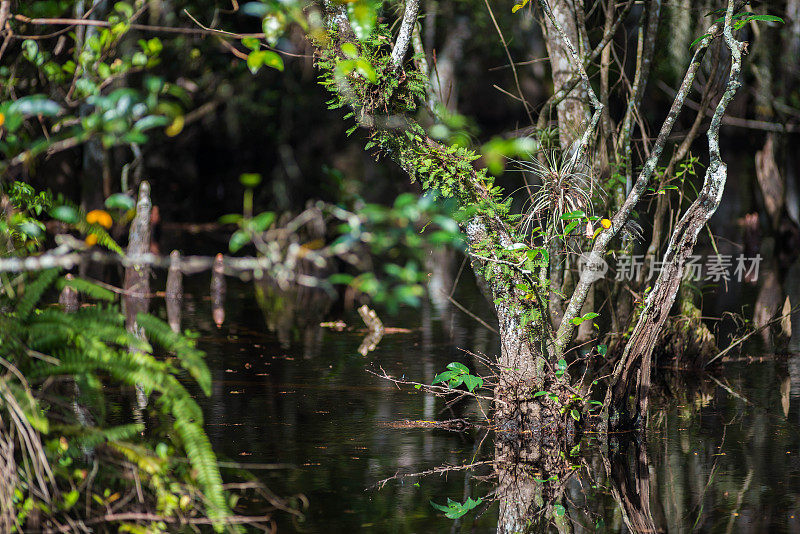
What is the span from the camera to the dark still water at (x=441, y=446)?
6129 mm

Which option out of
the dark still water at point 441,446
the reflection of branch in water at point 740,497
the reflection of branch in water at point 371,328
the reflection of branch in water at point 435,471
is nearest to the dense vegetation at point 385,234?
the reflection of branch in water at point 435,471

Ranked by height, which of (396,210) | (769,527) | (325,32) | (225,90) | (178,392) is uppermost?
(225,90)

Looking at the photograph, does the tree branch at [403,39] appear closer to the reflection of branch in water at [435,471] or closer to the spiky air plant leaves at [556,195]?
the spiky air plant leaves at [556,195]

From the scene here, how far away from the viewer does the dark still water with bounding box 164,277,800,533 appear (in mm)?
6129

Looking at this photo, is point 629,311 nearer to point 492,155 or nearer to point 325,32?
point 325,32

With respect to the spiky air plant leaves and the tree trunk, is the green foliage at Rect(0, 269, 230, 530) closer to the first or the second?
the spiky air plant leaves

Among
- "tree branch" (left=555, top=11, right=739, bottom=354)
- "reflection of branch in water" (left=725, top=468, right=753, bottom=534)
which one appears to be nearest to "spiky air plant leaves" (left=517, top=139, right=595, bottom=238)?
"tree branch" (left=555, top=11, right=739, bottom=354)

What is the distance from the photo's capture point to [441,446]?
299 inches

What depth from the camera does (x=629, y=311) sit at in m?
9.42

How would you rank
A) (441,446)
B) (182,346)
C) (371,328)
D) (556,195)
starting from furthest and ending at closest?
(371,328) < (441,446) < (556,195) < (182,346)

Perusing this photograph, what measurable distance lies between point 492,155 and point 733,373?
6437 mm

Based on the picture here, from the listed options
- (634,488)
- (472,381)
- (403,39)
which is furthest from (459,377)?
(403,39)

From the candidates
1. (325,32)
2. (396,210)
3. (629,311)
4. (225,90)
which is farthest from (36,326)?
(225,90)

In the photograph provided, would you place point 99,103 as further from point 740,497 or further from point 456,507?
point 740,497
